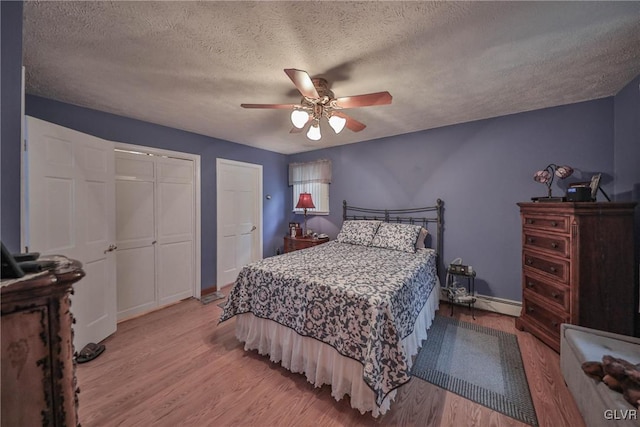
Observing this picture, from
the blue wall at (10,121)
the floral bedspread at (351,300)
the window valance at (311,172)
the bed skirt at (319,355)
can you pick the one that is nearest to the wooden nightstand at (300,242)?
the window valance at (311,172)

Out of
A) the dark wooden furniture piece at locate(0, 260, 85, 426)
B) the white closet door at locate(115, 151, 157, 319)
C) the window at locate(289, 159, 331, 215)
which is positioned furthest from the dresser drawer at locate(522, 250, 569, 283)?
the white closet door at locate(115, 151, 157, 319)

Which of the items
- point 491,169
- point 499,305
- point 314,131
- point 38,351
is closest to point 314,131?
point 314,131

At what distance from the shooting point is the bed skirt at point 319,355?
1560 mm

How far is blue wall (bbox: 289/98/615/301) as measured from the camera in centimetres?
250

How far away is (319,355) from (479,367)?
136 cm

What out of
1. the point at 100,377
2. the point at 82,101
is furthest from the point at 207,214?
the point at 100,377

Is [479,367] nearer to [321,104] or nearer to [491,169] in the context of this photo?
[491,169]

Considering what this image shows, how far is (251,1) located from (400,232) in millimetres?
2759

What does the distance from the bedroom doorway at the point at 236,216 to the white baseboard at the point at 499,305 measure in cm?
348

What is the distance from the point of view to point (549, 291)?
2.17m

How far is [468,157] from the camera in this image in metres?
3.09

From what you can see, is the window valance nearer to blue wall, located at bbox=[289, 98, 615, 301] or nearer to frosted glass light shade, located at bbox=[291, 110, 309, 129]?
blue wall, located at bbox=[289, 98, 615, 301]

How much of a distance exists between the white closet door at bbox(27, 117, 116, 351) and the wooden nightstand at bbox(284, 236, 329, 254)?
247 centimetres

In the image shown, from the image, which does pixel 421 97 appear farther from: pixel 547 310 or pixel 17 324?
pixel 17 324
